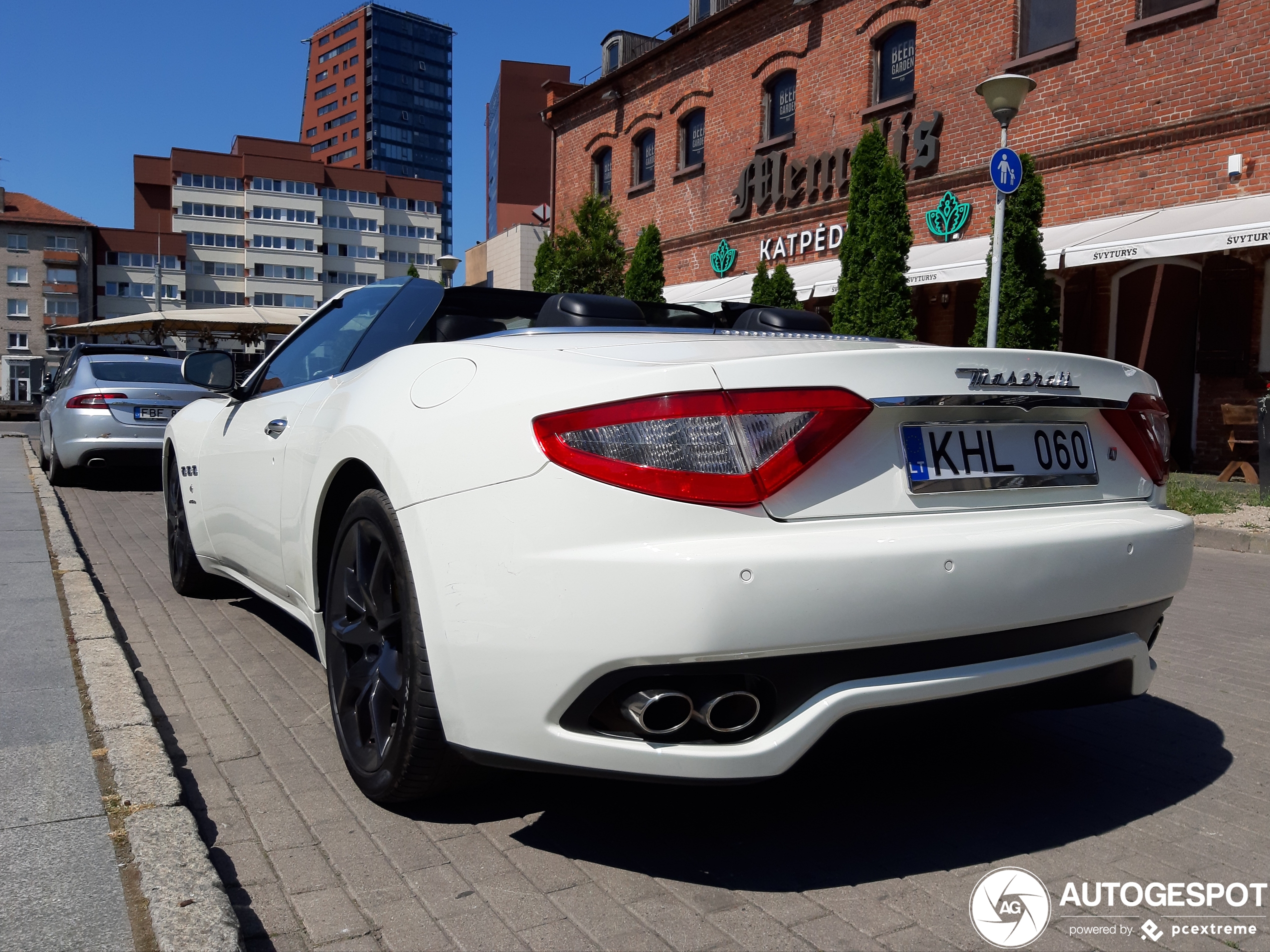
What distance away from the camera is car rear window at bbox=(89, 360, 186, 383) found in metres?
11.6

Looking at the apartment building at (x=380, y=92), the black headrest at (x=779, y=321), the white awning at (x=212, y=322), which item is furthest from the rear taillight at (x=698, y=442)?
the apartment building at (x=380, y=92)

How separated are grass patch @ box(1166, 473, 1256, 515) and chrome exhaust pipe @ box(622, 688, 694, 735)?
834cm

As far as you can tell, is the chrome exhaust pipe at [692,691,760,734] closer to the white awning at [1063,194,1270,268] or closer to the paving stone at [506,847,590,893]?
the paving stone at [506,847,590,893]

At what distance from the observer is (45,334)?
8531cm

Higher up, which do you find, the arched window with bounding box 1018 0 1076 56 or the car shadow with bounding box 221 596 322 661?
the arched window with bounding box 1018 0 1076 56

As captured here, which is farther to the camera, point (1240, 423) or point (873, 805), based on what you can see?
point (1240, 423)

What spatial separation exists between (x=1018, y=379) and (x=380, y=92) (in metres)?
160

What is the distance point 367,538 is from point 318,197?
10141 centimetres

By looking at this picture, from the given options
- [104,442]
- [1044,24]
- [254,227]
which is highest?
[254,227]

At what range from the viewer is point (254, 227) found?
94.1 m

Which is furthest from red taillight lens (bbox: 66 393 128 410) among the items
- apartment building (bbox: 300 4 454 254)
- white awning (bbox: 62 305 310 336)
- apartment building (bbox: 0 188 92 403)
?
apartment building (bbox: 300 4 454 254)

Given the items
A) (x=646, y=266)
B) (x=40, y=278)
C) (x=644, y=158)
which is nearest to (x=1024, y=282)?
(x=646, y=266)

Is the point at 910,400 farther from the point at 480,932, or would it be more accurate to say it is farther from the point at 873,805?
the point at 480,932

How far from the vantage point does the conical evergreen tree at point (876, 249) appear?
628 inches
